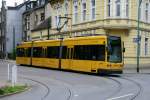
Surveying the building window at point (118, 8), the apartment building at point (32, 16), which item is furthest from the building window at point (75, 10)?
the apartment building at point (32, 16)

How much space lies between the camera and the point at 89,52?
113 feet

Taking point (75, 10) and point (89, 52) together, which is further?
point (75, 10)

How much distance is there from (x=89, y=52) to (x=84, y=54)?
88cm

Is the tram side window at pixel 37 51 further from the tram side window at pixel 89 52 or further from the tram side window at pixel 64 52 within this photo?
the tram side window at pixel 89 52

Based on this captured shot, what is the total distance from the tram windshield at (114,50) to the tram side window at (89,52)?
0.50m

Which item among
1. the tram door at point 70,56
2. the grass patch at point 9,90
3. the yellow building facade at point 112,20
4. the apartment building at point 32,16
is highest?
the apartment building at point 32,16

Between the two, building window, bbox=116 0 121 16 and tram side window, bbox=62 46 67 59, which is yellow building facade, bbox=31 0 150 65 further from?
tram side window, bbox=62 46 67 59

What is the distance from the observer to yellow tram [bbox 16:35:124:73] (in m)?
32.8

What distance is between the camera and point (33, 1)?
81.8 m

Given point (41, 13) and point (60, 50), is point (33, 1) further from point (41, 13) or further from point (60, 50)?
point (60, 50)

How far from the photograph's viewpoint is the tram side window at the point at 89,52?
33.1 metres

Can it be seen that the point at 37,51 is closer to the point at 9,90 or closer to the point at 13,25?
the point at 9,90

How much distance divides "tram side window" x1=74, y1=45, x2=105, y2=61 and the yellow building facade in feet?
21.9

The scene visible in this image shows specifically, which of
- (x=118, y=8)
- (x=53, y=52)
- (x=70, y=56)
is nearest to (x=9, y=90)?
(x=70, y=56)
